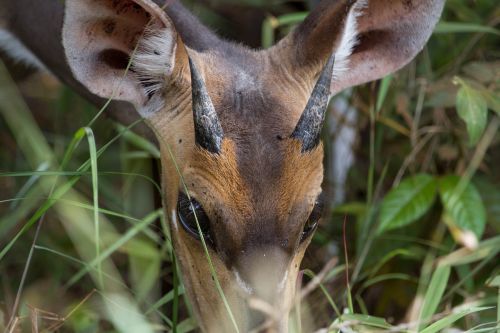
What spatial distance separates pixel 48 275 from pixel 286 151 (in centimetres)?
256

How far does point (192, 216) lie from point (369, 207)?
6.05 feet

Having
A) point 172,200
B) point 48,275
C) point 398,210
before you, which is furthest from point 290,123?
point 48,275

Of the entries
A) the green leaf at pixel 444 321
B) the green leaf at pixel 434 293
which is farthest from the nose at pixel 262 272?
the green leaf at pixel 434 293

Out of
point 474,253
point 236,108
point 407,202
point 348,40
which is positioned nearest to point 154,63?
point 236,108

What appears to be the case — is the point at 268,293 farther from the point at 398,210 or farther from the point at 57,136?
the point at 57,136

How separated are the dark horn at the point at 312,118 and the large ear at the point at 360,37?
45 centimetres

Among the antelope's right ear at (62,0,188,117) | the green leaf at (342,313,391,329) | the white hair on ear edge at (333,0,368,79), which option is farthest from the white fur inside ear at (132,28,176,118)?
the green leaf at (342,313,391,329)

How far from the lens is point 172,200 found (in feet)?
12.1

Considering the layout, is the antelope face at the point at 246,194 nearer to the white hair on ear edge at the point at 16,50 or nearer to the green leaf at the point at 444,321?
the green leaf at the point at 444,321

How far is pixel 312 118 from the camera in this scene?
341cm

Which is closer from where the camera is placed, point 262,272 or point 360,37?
point 262,272

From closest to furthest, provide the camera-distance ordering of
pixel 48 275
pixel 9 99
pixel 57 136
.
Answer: pixel 9 99 < pixel 48 275 < pixel 57 136

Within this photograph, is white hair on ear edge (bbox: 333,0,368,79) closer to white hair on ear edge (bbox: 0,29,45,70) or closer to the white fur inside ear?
the white fur inside ear

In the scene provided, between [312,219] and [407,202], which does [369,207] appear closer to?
[407,202]
